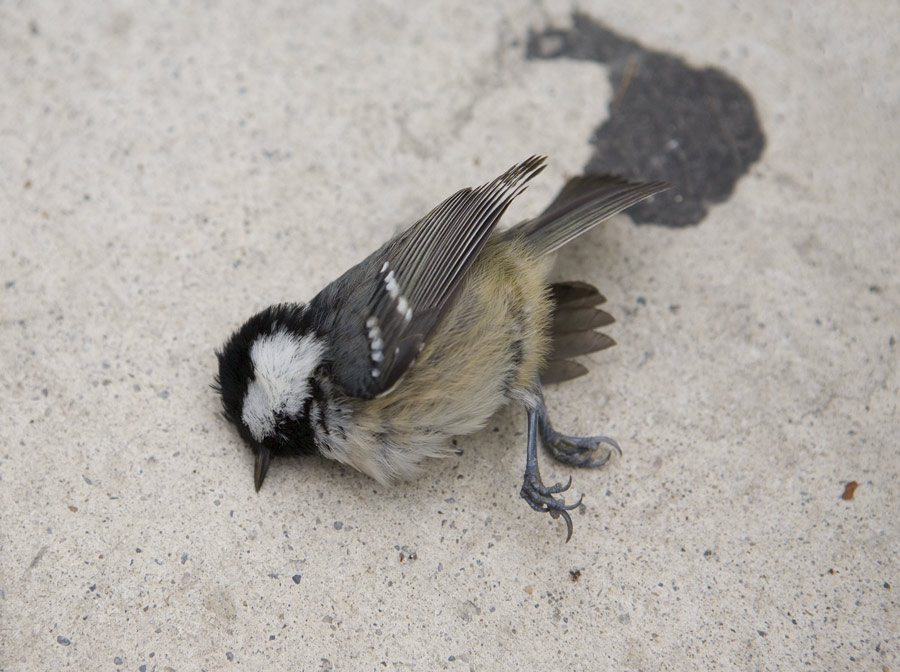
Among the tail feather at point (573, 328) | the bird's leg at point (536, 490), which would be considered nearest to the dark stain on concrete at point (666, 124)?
the tail feather at point (573, 328)

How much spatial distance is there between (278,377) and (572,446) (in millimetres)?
1169

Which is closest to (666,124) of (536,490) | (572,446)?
(572,446)

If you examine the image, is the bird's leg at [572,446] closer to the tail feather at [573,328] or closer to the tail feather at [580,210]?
the tail feather at [573,328]

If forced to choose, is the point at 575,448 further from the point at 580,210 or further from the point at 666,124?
the point at 666,124

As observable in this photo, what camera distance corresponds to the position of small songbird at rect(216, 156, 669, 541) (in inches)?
108

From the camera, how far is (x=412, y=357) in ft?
8.68

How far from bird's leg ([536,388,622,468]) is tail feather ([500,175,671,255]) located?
65 centimetres

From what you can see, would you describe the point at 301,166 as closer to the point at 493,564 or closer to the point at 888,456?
the point at 493,564

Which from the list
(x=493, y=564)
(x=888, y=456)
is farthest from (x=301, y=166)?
(x=888, y=456)

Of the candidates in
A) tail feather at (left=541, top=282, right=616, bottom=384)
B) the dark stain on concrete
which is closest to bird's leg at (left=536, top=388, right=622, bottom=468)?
tail feather at (left=541, top=282, right=616, bottom=384)

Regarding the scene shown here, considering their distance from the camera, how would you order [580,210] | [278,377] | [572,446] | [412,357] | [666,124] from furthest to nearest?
[666,124] → [580,210] → [572,446] → [278,377] → [412,357]

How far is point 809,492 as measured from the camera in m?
3.05

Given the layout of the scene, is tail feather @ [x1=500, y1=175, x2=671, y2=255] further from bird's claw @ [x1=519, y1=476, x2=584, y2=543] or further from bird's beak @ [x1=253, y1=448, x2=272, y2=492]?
bird's beak @ [x1=253, y1=448, x2=272, y2=492]

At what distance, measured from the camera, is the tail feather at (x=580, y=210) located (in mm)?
3178
